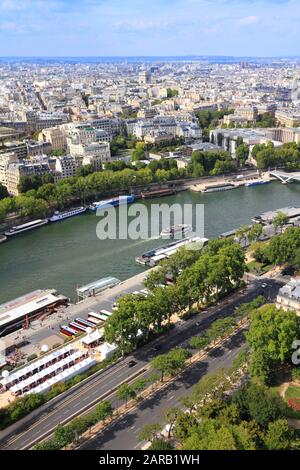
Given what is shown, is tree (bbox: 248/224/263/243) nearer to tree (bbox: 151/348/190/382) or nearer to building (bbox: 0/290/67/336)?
building (bbox: 0/290/67/336)

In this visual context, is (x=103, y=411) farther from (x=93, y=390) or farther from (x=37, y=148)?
(x=37, y=148)

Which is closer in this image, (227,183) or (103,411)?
(103,411)

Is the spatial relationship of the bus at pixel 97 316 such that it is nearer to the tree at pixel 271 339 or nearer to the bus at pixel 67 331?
the bus at pixel 67 331

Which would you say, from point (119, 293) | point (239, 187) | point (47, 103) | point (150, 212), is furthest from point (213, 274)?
point (47, 103)

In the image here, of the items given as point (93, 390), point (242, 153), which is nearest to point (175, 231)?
point (93, 390)

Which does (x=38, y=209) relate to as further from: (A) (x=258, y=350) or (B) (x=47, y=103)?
(B) (x=47, y=103)

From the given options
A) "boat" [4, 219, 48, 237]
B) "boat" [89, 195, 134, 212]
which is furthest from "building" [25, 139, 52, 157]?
"boat" [4, 219, 48, 237]
